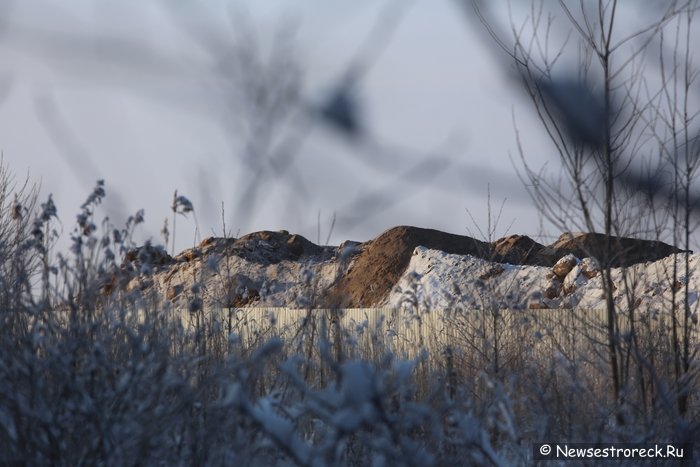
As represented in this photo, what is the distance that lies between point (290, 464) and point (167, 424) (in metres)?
1.39

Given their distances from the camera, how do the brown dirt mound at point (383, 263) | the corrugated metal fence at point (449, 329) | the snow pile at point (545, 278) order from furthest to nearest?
the brown dirt mound at point (383, 263) → the snow pile at point (545, 278) → the corrugated metal fence at point (449, 329)

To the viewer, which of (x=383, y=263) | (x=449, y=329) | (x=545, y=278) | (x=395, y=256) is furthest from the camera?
(x=395, y=256)

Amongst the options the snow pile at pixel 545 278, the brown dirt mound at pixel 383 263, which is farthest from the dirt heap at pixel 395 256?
the snow pile at pixel 545 278

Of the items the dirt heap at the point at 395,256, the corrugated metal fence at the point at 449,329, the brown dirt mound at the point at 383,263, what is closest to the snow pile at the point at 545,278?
the brown dirt mound at the point at 383,263

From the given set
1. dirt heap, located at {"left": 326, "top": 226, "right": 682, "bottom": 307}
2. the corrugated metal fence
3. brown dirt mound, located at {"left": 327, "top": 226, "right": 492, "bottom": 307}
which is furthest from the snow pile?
the corrugated metal fence

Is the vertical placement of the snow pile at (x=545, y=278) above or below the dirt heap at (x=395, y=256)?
below

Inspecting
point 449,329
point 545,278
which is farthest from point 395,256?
point 449,329

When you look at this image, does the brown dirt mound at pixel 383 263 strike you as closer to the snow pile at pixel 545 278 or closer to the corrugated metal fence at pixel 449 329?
the snow pile at pixel 545 278

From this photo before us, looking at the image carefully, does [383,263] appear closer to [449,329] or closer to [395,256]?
[395,256]

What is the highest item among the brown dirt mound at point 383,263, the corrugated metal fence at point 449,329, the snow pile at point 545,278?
the brown dirt mound at point 383,263

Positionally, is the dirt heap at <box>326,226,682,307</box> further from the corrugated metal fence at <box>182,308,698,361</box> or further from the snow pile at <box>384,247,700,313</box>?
the corrugated metal fence at <box>182,308,698,361</box>

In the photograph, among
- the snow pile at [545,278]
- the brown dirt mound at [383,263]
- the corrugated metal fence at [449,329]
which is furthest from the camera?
the brown dirt mound at [383,263]

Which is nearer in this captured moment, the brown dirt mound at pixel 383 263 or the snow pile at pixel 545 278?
the snow pile at pixel 545 278

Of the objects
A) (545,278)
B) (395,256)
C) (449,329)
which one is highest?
(395,256)
